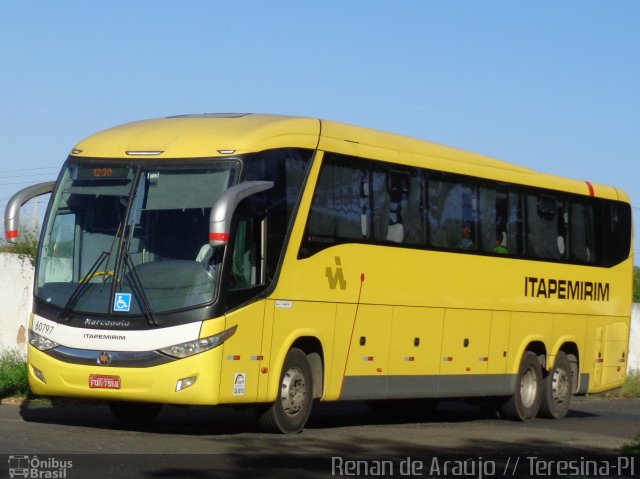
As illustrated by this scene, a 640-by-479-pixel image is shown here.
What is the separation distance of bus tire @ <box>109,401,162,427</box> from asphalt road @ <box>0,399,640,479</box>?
0.15 meters

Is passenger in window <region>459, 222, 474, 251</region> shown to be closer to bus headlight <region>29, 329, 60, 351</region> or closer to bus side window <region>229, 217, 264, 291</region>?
bus side window <region>229, 217, 264, 291</region>

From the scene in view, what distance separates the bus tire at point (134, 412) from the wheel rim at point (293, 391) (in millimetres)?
1895

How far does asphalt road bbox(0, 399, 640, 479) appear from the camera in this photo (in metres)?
12.2

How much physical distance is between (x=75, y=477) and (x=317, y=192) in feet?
20.9

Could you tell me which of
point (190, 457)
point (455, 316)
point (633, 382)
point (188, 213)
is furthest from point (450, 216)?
point (633, 382)

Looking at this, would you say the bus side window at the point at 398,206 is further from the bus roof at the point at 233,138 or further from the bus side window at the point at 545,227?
the bus side window at the point at 545,227

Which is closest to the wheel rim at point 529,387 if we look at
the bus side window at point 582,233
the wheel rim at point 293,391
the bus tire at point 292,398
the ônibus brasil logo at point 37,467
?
the bus side window at point 582,233

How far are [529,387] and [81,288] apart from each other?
915cm

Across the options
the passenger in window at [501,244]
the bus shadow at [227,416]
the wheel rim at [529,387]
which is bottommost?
the bus shadow at [227,416]

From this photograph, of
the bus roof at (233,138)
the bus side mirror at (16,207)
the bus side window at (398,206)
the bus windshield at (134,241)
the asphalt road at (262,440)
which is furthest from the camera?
the bus side window at (398,206)

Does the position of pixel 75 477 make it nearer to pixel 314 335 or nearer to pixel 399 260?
pixel 314 335

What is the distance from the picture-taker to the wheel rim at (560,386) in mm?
22312

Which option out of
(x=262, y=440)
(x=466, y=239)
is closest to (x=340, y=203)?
(x=262, y=440)

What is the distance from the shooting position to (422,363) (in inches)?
743
